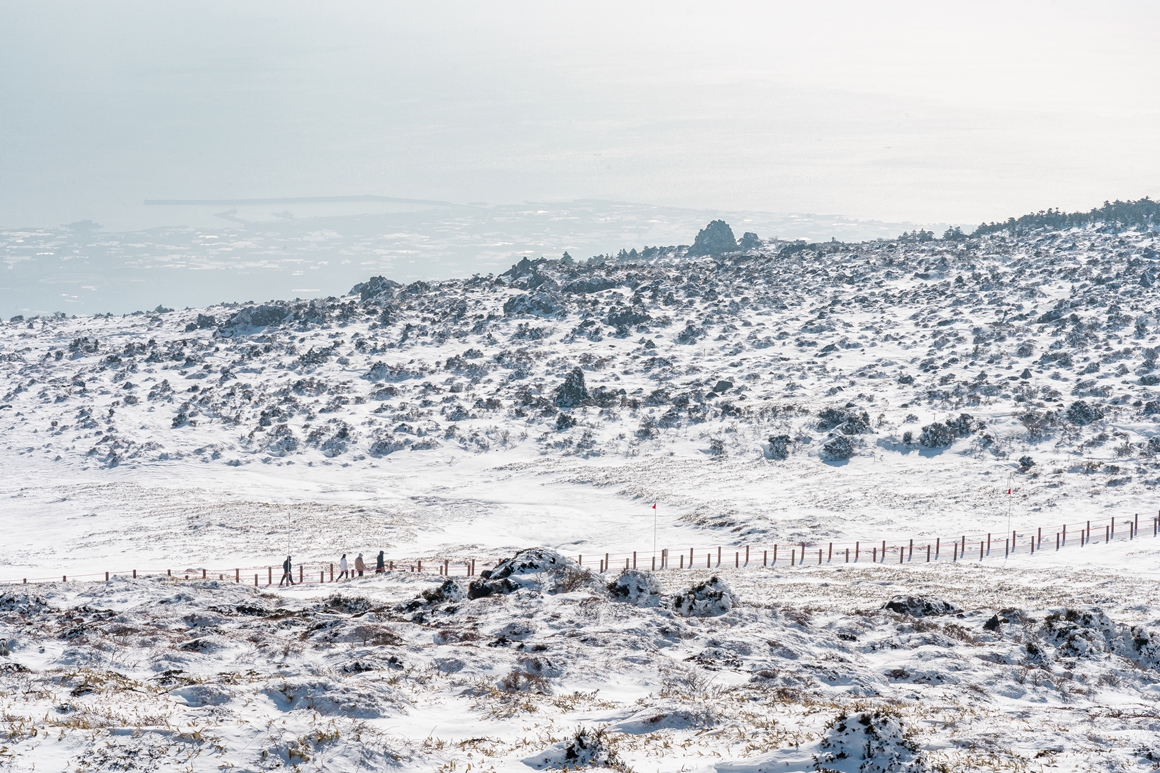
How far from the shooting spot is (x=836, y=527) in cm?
3972

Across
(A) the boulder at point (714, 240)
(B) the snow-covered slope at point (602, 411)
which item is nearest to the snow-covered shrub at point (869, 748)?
(B) the snow-covered slope at point (602, 411)

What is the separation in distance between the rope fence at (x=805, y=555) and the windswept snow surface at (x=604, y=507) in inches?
35.7

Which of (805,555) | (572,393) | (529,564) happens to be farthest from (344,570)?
(572,393)

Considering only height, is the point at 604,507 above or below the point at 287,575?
A: below

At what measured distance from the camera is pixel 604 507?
46219mm

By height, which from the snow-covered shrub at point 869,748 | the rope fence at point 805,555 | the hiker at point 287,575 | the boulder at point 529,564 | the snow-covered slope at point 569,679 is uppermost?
the snow-covered shrub at point 869,748

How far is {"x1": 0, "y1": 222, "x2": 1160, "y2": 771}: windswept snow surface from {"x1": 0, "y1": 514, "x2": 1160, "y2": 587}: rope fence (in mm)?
906

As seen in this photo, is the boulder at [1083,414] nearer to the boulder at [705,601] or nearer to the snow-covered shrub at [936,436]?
the snow-covered shrub at [936,436]

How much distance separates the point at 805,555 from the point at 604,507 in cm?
1265

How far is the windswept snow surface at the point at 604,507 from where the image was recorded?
12.5 m

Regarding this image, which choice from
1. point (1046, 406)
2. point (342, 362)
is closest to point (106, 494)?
point (342, 362)

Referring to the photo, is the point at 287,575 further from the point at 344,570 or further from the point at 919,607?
the point at 919,607

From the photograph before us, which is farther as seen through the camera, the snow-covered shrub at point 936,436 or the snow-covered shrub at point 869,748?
the snow-covered shrub at point 936,436

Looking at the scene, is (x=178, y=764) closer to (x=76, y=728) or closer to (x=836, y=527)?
(x=76, y=728)
